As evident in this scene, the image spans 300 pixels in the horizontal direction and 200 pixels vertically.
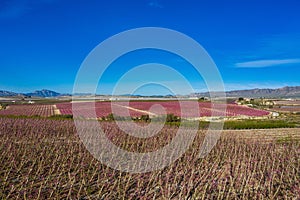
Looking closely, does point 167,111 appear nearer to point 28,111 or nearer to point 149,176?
point 28,111

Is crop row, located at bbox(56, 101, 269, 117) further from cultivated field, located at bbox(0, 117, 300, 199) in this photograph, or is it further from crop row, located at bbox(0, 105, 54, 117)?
cultivated field, located at bbox(0, 117, 300, 199)

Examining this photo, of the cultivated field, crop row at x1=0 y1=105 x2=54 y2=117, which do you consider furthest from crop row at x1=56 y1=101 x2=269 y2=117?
the cultivated field

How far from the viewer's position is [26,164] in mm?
9836

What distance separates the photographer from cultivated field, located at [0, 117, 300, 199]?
23.8 feet

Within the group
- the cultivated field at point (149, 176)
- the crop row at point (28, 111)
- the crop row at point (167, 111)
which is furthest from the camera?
the crop row at point (28, 111)

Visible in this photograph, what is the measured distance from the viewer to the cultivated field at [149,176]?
7262 millimetres

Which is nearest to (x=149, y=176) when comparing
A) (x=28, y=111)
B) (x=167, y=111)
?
(x=167, y=111)

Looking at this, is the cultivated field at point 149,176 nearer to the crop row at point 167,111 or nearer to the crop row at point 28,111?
the crop row at point 167,111

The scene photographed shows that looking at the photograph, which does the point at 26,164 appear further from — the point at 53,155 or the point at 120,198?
the point at 120,198

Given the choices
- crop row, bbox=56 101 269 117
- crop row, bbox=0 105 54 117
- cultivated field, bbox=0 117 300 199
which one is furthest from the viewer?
crop row, bbox=0 105 54 117

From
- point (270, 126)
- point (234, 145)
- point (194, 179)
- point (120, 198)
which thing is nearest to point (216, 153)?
point (234, 145)

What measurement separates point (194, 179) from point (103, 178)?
229 cm

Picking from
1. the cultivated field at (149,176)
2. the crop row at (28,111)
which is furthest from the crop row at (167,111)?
the cultivated field at (149,176)

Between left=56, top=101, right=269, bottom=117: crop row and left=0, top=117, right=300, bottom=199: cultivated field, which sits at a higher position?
left=56, top=101, right=269, bottom=117: crop row
